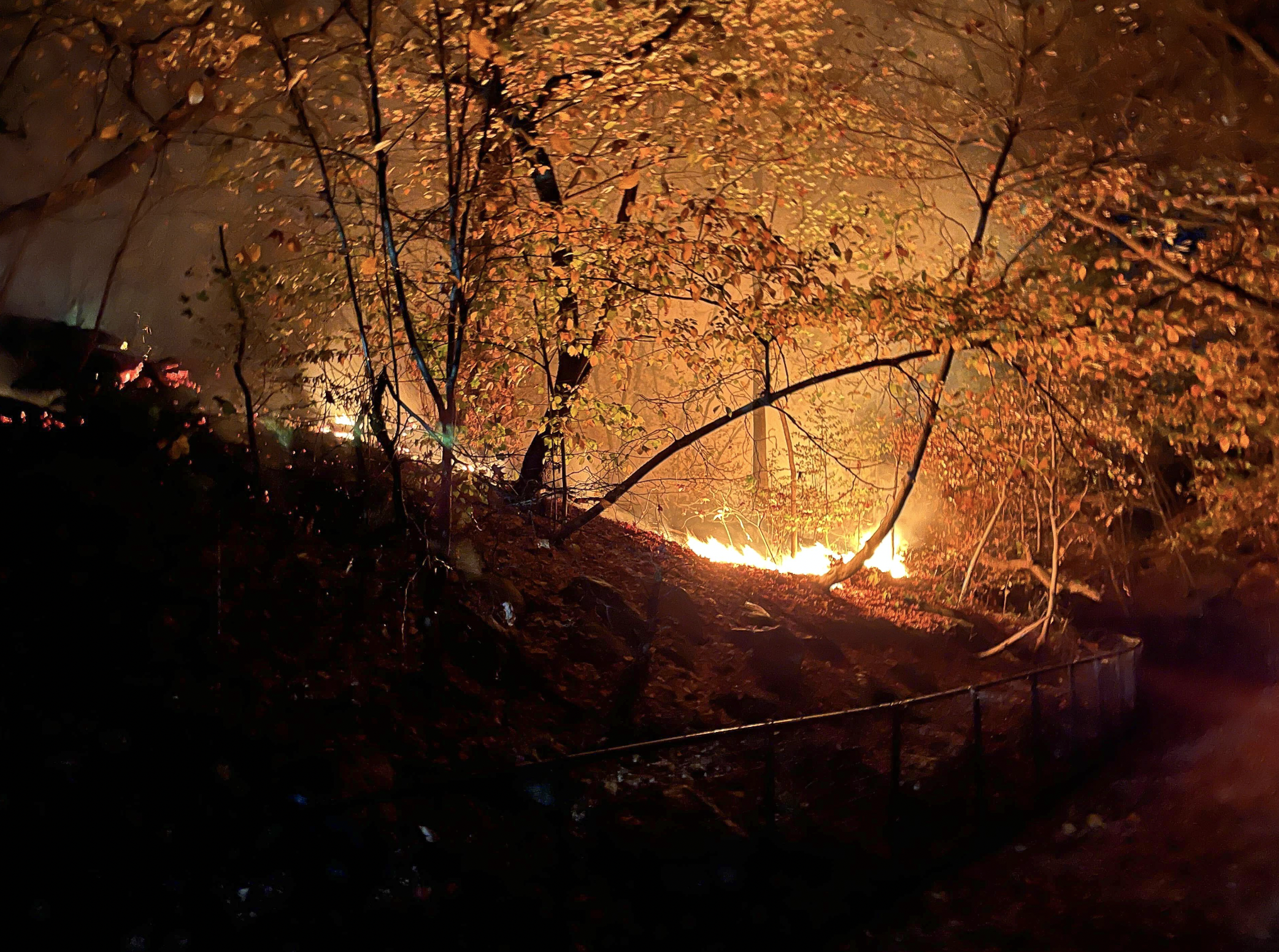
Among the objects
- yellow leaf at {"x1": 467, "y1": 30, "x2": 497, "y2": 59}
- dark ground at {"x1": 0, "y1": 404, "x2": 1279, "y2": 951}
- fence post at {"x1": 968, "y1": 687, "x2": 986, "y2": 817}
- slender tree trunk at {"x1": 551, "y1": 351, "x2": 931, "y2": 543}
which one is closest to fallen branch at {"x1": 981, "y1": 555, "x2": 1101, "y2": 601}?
slender tree trunk at {"x1": 551, "y1": 351, "x2": 931, "y2": 543}

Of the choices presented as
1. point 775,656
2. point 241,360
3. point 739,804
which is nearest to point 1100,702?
point 775,656

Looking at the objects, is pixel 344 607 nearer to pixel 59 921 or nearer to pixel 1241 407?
pixel 59 921

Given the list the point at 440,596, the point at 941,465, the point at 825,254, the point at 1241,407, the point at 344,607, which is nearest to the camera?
the point at 344,607

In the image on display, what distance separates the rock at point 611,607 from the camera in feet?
34.7

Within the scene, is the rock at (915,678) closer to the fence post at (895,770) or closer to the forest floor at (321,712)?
the forest floor at (321,712)

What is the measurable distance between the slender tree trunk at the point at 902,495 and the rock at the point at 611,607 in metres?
5.03

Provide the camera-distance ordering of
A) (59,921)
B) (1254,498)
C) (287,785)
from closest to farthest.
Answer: (59,921), (287,785), (1254,498)

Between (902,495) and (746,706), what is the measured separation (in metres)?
5.68

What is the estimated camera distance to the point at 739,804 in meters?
7.61

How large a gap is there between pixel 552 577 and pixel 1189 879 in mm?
7463

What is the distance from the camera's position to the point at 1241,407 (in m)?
13.0

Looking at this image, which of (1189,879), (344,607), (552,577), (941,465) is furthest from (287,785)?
(941,465)

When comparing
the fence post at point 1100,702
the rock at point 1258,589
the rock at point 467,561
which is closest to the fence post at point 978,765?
the fence post at point 1100,702

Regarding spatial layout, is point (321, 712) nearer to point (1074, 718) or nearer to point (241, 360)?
point (241, 360)
